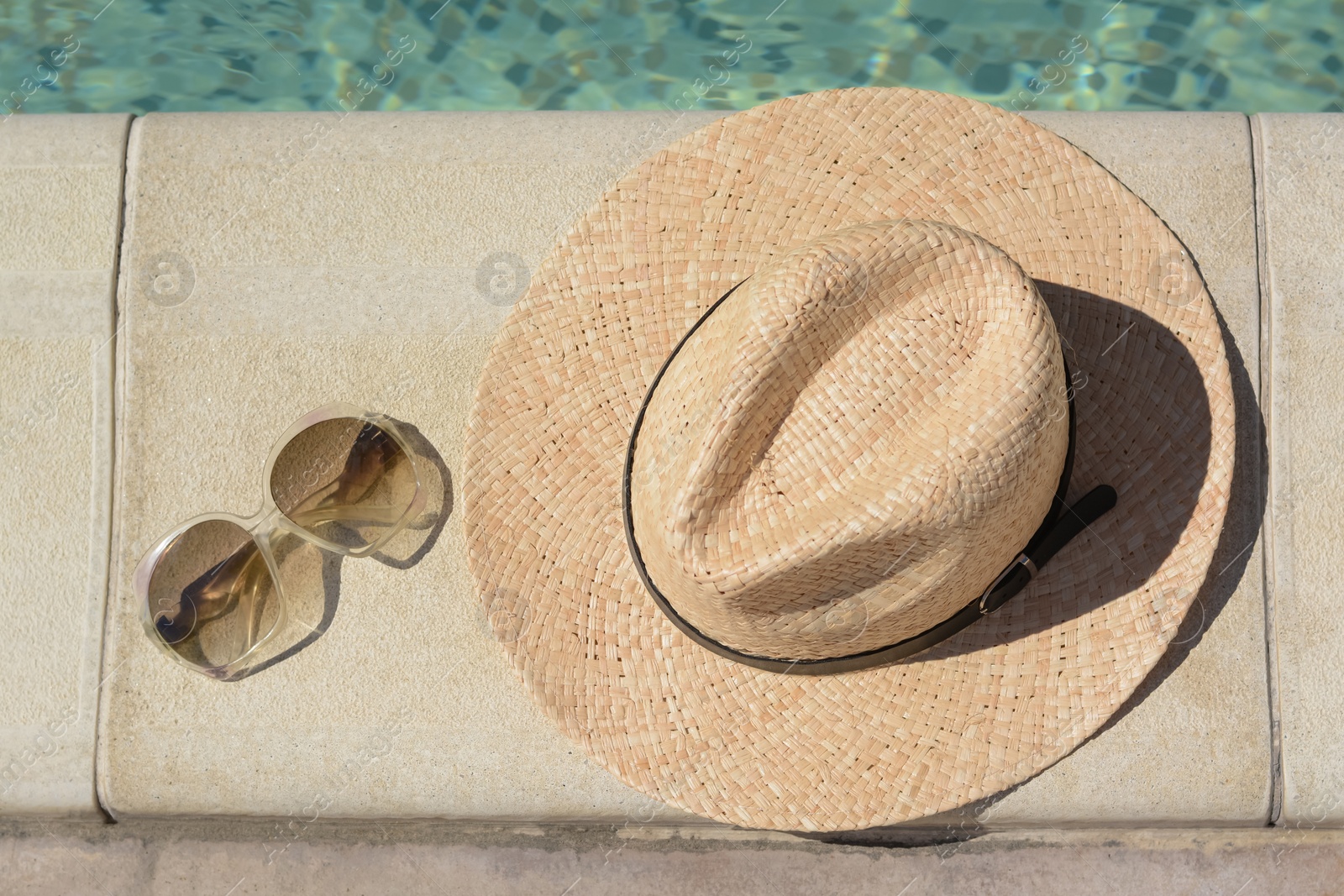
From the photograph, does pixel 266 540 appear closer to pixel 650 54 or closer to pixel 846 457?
pixel 846 457

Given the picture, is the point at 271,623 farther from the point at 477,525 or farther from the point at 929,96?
the point at 929,96

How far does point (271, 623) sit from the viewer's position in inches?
94.6

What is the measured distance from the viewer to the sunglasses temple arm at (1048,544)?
1.77 metres

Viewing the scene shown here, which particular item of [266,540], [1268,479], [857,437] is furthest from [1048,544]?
[266,540]

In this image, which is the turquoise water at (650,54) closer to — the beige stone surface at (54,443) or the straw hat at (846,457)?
the beige stone surface at (54,443)

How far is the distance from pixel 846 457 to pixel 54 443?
6.85 feet

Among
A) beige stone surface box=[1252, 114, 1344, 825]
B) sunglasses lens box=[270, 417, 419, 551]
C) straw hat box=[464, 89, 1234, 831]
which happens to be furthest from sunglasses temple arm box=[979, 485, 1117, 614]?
sunglasses lens box=[270, 417, 419, 551]

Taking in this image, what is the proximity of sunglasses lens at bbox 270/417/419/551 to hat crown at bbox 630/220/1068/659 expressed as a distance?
0.91 meters

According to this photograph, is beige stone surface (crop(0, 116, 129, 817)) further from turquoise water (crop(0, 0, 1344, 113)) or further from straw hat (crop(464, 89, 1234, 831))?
straw hat (crop(464, 89, 1234, 831))

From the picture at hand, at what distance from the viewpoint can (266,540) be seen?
2.32 meters

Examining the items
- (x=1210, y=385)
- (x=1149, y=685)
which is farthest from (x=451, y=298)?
(x=1149, y=685)

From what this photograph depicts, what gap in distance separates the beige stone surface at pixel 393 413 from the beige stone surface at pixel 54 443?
7 centimetres

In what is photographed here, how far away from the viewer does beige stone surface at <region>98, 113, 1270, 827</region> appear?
2.37 metres

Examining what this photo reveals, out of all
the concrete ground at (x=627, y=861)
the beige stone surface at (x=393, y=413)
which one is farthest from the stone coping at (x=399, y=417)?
the concrete ground at (x=627, y=861)
